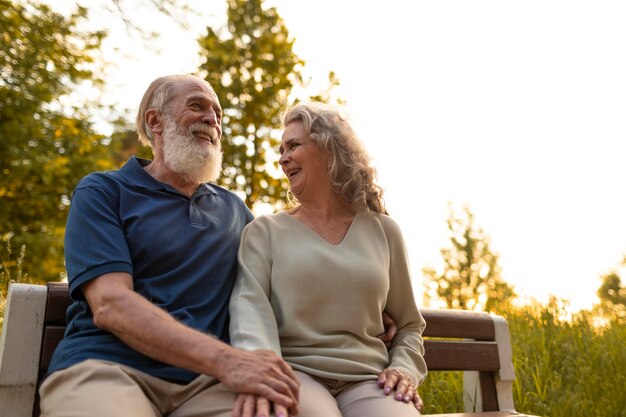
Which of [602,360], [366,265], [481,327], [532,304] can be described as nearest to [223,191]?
[366,265]

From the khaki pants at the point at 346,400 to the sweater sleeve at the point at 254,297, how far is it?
0.19m

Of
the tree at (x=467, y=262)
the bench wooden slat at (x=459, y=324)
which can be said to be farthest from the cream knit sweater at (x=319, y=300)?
the tree at (x=467, y=262)

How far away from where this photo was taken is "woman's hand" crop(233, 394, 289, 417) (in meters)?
2.14

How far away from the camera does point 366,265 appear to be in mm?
2771

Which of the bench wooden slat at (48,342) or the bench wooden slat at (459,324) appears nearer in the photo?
the bench wooden slat at (48,342)

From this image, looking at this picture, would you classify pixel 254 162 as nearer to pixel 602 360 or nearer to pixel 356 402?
pixel 602 360

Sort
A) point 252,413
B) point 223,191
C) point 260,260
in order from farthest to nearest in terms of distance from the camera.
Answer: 1. point 223,191
2. point 260,260
3. point 252,413

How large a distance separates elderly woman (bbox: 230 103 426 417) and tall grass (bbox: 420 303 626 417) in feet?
5.83

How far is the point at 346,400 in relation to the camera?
8.38ft

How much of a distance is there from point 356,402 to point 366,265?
54 centimetres

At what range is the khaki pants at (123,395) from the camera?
2156 mm

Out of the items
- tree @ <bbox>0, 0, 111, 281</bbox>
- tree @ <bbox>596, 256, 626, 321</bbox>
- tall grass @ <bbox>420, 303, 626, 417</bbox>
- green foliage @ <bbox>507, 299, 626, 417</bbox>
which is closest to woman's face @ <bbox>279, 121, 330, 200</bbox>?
tall grass @ <bbox>420, 303, 626, 417</bbox>

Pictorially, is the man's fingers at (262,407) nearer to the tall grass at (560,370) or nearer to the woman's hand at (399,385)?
the woman's hand at (399,385)

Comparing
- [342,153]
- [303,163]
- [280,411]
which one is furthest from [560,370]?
[280,411]
